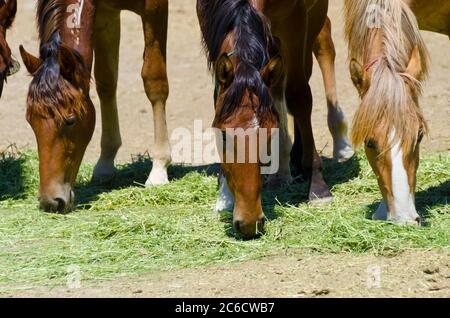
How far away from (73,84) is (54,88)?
171mm

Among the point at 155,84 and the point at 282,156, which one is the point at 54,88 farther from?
the point at 282,156

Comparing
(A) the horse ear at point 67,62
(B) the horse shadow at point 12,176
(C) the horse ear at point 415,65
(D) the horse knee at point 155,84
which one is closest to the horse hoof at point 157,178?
(D) the horse knee at point 155,84

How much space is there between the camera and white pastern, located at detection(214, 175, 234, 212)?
6.45m

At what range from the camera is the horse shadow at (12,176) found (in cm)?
731

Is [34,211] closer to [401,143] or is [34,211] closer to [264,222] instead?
[264,222]

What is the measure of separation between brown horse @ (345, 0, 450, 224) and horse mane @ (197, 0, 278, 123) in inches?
19.9

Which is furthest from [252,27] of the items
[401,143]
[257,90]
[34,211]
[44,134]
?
[34,211]

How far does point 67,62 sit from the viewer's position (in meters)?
6.56

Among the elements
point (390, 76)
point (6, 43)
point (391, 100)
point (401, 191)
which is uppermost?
point (6, 43)

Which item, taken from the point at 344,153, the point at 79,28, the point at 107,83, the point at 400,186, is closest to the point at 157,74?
the point at 107,83

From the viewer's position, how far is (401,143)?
553 cm

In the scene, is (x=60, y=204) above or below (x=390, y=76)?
below

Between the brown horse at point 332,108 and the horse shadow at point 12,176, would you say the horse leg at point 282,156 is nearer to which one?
the brown horse at point 332,108

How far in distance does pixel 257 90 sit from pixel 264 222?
0.74 m
